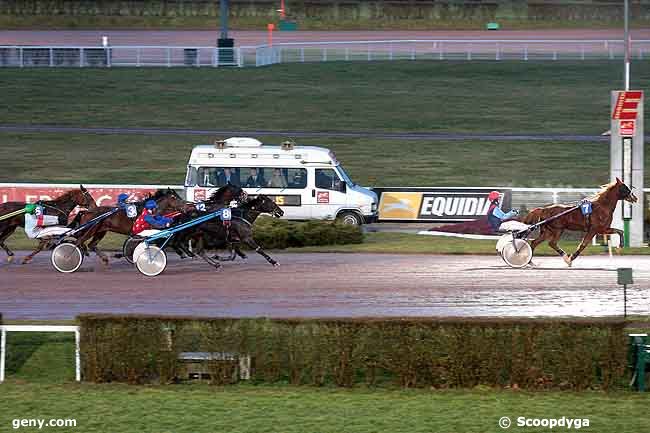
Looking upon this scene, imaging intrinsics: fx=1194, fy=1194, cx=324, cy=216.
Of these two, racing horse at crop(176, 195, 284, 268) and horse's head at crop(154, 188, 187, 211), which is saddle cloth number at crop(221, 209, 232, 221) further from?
horse's head at crop(154, 188, 187, 211)

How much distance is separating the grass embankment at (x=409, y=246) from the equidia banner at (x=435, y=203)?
1.18 m

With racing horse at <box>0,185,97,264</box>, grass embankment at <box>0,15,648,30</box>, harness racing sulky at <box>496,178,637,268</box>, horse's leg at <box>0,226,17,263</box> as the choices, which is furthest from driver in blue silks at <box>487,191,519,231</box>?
grass embankment at <box>0,15,648,30</box>

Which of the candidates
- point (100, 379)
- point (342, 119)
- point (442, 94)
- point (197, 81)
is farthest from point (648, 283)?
point (197, 81)

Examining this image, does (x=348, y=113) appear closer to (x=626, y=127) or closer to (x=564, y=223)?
(x=626, y=127)

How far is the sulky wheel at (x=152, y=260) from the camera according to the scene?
19.2 metres

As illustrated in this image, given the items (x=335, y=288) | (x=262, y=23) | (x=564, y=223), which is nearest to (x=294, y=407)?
(x=335, y=288)

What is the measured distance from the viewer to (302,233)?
22797 mm

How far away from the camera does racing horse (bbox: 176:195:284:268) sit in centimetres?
1958

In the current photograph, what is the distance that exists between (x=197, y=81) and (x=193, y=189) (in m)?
21.9

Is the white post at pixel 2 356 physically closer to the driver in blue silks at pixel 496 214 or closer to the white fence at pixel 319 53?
the driver in blue silks at pixel 496 214

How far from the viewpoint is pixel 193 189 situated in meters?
24.5

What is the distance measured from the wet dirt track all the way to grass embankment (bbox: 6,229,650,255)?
2.18 ft

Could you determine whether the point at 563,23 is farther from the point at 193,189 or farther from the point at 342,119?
the point at 193,189
